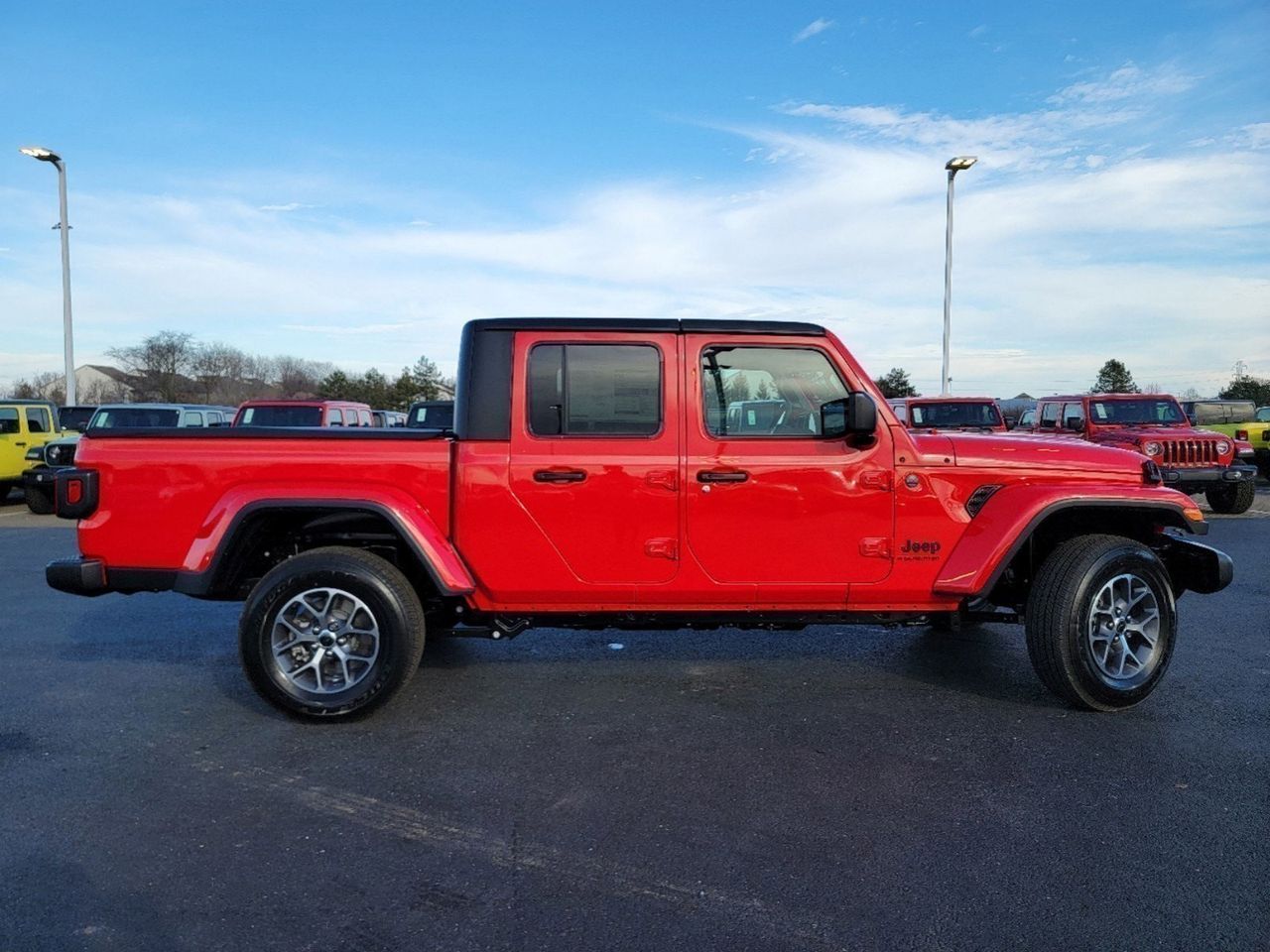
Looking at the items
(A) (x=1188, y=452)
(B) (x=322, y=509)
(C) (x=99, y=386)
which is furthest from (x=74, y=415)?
(C) (x=99, y=386)

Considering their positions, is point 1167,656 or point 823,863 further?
point 1167,656

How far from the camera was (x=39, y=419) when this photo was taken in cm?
1591

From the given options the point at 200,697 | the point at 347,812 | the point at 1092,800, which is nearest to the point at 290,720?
the point at 200,697

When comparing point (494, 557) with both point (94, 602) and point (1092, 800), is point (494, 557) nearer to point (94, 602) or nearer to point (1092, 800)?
point (1092, 800)

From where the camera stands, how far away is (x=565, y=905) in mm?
2781

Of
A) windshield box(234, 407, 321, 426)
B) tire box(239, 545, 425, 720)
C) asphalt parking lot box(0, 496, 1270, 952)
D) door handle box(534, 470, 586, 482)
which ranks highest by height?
windshield box(234, 407, 321, 426)

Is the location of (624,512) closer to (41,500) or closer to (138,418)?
(41,500)

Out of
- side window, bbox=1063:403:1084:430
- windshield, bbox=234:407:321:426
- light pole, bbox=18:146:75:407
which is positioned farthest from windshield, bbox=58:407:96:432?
side window, bbox=1063:403:1084:430

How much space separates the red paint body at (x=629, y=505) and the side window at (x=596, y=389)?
0.17 ft

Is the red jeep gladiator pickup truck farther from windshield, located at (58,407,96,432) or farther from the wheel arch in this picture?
windshield, located at (58,407,96,432)

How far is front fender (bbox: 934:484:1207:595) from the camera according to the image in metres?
4.41

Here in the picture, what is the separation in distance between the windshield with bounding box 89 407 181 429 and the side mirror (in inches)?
571

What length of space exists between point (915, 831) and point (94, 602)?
258 inches

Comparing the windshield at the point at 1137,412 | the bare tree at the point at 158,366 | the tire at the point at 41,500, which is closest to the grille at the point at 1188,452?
the windshield at the point at 1137,412
